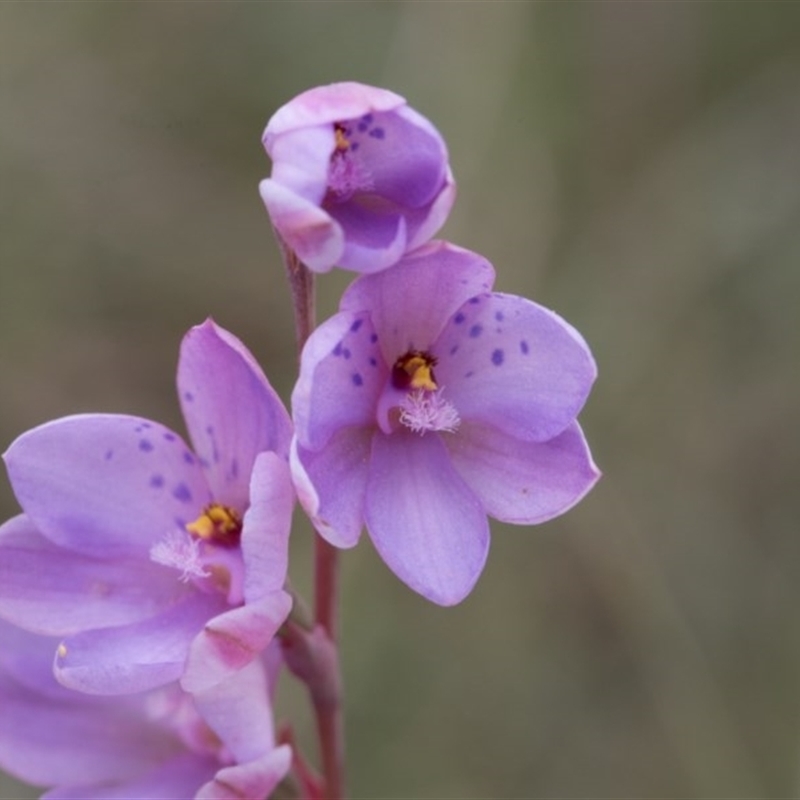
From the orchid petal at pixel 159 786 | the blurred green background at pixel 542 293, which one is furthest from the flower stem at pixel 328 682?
the blurred green background at pixel 542 293

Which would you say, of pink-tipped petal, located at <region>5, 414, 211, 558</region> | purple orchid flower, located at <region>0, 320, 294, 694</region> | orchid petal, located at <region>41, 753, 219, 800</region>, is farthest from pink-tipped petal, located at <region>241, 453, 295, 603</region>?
orchid petal, located at <region>41, 753, 219, 800</region>

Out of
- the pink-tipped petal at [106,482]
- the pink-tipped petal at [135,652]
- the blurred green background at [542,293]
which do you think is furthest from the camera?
the blurred green background at [542,293]

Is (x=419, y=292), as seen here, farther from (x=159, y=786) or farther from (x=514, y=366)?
(x=159, y=786)

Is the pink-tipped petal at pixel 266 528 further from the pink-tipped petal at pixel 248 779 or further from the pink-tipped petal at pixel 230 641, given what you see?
the pink-tipped petal at pixel 248 779

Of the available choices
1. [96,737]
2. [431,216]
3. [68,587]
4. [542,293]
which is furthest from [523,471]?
[542,293]

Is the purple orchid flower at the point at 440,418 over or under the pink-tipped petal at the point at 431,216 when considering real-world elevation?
under

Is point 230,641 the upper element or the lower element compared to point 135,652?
upper

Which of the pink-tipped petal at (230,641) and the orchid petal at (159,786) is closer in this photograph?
the pink-tipped petal at (230,641)
